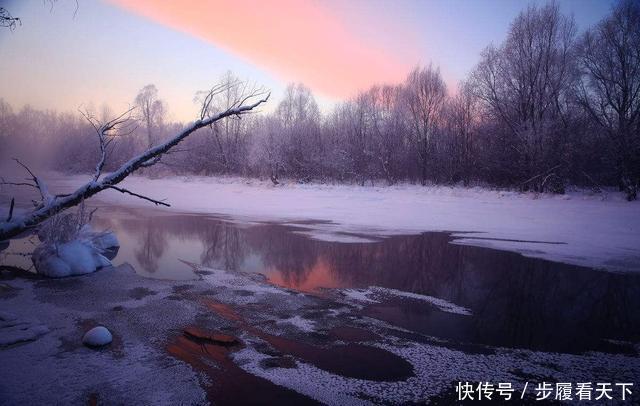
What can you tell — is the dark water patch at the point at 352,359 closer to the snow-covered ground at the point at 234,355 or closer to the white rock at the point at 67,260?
the snow-covered ground at the point at 234,355

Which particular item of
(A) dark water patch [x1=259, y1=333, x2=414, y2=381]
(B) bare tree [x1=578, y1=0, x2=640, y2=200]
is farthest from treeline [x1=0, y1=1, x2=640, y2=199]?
(A) dark water patch [x1=259, y1=333, x2=414, y2=381]

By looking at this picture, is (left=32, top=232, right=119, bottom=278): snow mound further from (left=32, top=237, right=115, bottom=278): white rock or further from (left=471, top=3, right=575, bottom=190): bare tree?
(left=471, top=3, right=575, bottom=190): bare tree

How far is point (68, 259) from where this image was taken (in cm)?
911

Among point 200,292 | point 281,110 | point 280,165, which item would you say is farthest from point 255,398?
point 281,110

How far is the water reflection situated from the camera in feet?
20.2

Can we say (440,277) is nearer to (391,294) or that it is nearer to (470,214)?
(391,294)

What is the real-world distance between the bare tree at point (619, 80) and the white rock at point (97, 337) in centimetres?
2858

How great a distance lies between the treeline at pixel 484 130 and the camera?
25922mm

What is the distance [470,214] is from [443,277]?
12.5 meters

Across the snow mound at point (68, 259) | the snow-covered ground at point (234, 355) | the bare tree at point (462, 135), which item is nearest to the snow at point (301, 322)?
the snow-covered ground at point (234, 355)

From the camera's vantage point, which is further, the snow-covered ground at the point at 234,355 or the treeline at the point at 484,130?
the treeline at the point at 484,130

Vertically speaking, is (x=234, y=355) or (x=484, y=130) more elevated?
(x=484, y=130)

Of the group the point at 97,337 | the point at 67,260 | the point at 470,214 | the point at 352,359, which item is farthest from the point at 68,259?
the point at 470,214

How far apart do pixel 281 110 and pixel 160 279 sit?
4955 cm
